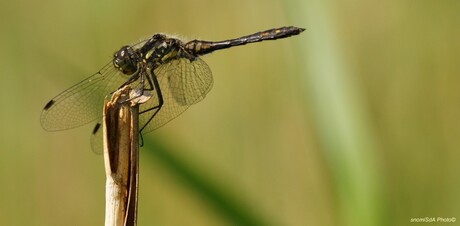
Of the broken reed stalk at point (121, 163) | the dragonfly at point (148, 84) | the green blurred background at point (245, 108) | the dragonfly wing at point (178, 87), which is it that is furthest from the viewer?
the green blurred background at point (245, 108)

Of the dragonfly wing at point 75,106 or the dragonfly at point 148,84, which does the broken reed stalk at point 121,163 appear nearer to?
the dragonfly at point 148,84

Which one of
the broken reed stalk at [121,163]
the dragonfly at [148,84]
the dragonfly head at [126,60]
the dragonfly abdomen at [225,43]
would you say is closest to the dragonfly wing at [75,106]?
the dragonfly at [148,84]

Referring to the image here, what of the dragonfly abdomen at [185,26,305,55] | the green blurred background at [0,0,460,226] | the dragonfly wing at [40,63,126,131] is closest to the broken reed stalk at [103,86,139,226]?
the green blurred background at [0,0,460,226]

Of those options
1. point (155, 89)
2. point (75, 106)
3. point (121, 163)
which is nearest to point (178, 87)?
point (155, 89)

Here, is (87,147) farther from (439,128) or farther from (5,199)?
(439,128)

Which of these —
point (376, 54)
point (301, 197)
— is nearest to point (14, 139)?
point (301, 197)

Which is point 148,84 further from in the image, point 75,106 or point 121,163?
point 121,163
